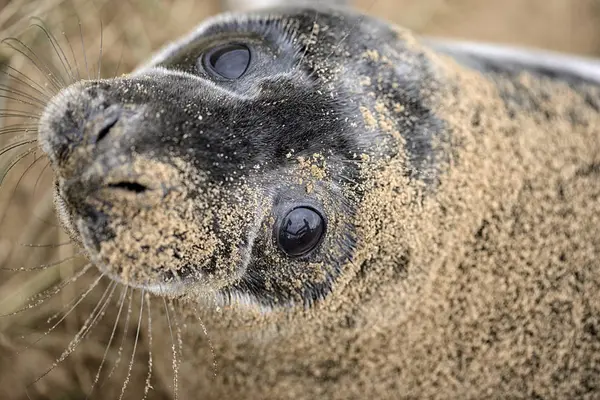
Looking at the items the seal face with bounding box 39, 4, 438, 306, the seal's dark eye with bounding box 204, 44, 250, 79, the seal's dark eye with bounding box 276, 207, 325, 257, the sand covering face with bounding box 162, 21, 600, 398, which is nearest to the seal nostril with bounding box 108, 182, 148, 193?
the seal face with bounding box 39, 4, 438, 306

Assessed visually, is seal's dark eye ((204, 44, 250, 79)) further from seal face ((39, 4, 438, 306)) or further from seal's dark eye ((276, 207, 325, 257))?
seal's dark eye ((276, 207, 325, 257))

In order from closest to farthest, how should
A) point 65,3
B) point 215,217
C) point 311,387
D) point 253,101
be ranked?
1. point 215,217
2. point 253,101
3. point 311,387
4. point 65,3

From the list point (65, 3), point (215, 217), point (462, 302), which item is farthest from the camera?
point (65, 3)

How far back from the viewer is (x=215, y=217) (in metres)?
1.57

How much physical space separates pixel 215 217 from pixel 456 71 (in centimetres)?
117

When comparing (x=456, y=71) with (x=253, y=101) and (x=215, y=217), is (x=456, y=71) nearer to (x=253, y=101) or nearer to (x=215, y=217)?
(x=253, y=101)

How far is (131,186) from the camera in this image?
4.75ft

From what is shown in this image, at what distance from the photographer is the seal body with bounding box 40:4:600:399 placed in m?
1.51

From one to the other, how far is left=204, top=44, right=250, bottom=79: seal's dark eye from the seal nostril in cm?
60

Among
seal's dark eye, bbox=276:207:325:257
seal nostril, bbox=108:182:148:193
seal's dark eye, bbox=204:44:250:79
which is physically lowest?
seal nostril, bbox=108:182:148:193

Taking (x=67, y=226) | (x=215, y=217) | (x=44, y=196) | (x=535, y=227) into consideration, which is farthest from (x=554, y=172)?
(x=44, y=196)

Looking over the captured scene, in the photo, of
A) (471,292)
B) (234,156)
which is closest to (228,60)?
(234,156)

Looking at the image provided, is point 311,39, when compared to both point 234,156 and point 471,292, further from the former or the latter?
point 471,292

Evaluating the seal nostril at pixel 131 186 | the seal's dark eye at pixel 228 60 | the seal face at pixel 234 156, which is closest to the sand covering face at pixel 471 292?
the seal face at pixel 234 156
